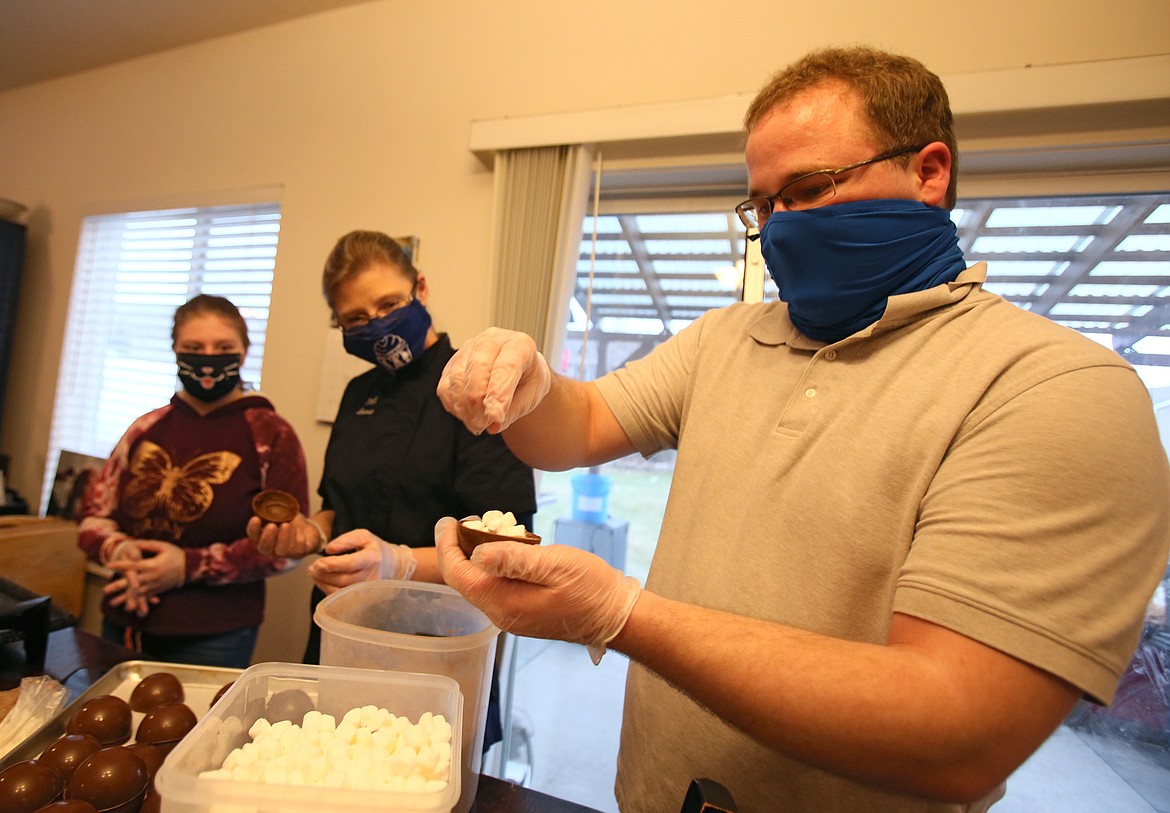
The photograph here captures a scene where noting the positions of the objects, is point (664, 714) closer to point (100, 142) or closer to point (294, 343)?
point (294, 343)

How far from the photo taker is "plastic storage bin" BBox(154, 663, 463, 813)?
559 millimetres

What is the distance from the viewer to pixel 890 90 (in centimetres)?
93

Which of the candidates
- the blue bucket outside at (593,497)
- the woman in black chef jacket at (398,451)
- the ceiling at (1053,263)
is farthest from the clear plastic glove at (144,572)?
the ceiling at (1053,263)

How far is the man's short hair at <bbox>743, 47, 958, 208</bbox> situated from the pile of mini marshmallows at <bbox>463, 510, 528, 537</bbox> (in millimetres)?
822

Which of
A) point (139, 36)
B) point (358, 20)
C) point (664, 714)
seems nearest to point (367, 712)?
point (664, 714)

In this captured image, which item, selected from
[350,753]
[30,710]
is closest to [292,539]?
[30,710]

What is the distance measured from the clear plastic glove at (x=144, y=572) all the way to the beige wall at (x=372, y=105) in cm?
85

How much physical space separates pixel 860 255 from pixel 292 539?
1402 mm

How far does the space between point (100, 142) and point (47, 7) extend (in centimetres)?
67

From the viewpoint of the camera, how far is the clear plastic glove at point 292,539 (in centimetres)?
147

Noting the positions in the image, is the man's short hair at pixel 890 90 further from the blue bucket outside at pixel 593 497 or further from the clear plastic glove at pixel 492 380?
the blue bucket outside at pixel 593 497

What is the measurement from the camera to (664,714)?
0.98m

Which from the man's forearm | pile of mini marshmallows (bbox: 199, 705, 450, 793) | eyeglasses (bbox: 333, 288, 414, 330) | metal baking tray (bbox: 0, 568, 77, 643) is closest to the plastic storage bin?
pile of mini marshmallows (bbox: 199, 705, 450, 793)

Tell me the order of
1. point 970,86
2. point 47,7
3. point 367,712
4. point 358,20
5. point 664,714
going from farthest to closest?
point 47,7
point 358,20
point 970,86
point 664,714
point 367,712
